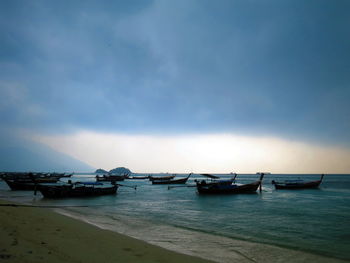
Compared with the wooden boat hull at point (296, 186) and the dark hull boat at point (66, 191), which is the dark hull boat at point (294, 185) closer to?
the wooden boat hull at point (296, 186)

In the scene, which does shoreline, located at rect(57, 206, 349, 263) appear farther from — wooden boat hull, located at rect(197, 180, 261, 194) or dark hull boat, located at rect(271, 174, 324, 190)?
dark hull boat, located at rect(271, 174, 324, 190)

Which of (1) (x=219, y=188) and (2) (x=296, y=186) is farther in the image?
(2) (x=296, y=186)

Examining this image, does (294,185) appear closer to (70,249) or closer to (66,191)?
(66,191)

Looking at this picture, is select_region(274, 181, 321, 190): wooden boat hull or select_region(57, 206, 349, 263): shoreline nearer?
select_region(57, 206, 349, 263): shoreline

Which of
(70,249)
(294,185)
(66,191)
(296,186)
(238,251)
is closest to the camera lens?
(70,249)

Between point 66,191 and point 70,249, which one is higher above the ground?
point 70,249

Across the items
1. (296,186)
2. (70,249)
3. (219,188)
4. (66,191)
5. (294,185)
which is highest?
(70,249)

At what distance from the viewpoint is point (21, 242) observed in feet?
21.0

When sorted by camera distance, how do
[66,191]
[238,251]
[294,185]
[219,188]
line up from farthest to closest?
[294,185] → [219,188] → [66,191] → [238,251]

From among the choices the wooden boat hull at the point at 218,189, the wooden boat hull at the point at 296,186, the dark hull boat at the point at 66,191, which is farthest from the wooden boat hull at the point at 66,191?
the wooden boat hull at the point at 296,186

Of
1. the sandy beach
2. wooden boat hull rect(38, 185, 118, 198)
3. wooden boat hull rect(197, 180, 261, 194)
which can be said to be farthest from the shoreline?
wooden boat hull rect(197, 180, 261, 194)

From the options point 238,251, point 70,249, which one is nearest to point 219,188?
point 238,251

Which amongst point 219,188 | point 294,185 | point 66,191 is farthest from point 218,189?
→ point 294,185

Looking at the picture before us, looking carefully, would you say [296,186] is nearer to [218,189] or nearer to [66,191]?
[218,189]
